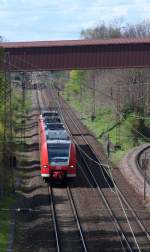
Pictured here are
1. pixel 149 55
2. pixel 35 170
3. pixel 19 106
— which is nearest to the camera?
pixel 35 170

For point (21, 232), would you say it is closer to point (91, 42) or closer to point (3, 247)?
point (3, 247)

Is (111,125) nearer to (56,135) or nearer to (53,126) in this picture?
(53,126)

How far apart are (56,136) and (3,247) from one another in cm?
1590

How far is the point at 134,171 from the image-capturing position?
4153cm

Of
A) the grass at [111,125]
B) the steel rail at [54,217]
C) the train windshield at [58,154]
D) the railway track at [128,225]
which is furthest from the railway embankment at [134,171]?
the steel rail at [54,217]

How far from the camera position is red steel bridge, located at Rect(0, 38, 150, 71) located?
53.7m

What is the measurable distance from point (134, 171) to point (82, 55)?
50.4ft

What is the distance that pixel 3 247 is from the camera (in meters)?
23.5

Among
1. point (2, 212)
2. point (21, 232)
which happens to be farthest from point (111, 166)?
point (21, 232)

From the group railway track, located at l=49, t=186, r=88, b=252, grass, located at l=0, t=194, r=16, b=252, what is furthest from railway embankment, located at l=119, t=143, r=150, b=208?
grass, located at l=0, t=194, r=16, b=252

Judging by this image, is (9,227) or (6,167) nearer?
(9,227)

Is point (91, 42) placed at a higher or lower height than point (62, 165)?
higher

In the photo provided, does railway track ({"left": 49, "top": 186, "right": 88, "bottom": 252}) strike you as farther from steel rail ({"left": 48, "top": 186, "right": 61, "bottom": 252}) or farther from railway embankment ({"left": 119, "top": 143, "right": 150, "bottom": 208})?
railway embankment ({"left": 119, "top": 143, "right": 150, "bottom": 208})

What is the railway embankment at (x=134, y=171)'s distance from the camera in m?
35.5
